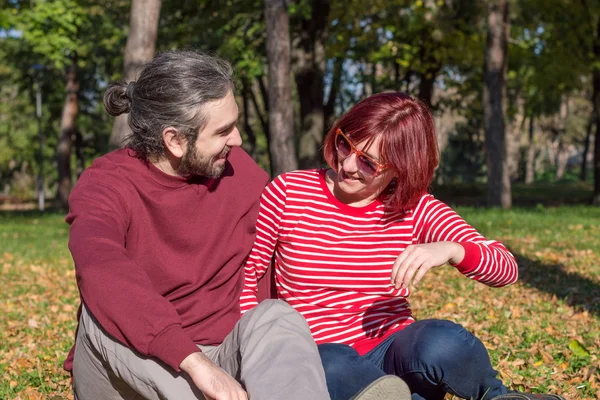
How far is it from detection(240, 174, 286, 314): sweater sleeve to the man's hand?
772 millimetres

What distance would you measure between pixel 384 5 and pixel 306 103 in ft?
9.48

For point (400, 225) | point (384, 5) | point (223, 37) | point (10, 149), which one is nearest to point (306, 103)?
point (384, 5)

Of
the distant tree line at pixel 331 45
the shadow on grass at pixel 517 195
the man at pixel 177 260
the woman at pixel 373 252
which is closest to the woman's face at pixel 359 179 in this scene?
the woman at pixel 373 252

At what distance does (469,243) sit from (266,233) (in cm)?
80

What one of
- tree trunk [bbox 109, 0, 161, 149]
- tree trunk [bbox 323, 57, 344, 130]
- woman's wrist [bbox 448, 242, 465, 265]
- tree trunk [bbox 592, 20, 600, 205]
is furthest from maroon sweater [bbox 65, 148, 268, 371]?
tree trunk [bbox 323, 57, 344, 130]

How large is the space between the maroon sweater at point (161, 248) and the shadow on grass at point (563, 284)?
150 inches

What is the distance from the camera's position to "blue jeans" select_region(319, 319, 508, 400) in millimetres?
2795

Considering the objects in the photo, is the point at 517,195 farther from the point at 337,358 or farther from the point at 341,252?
the point at 337,358

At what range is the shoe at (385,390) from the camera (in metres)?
2.43

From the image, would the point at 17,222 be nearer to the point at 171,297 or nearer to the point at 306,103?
the point at 306,103

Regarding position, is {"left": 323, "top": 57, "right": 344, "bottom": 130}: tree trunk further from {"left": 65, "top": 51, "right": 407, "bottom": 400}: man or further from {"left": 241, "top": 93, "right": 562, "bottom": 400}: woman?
{"left": 65, "top": 51, "right": 407, "bottom": 400}: man

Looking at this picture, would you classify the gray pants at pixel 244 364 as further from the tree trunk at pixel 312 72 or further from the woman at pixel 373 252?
the tree trunk at pixel 312 72

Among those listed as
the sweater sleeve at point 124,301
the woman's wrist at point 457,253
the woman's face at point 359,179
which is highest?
the woman's face at point 359,179

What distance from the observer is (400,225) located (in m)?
3.06
